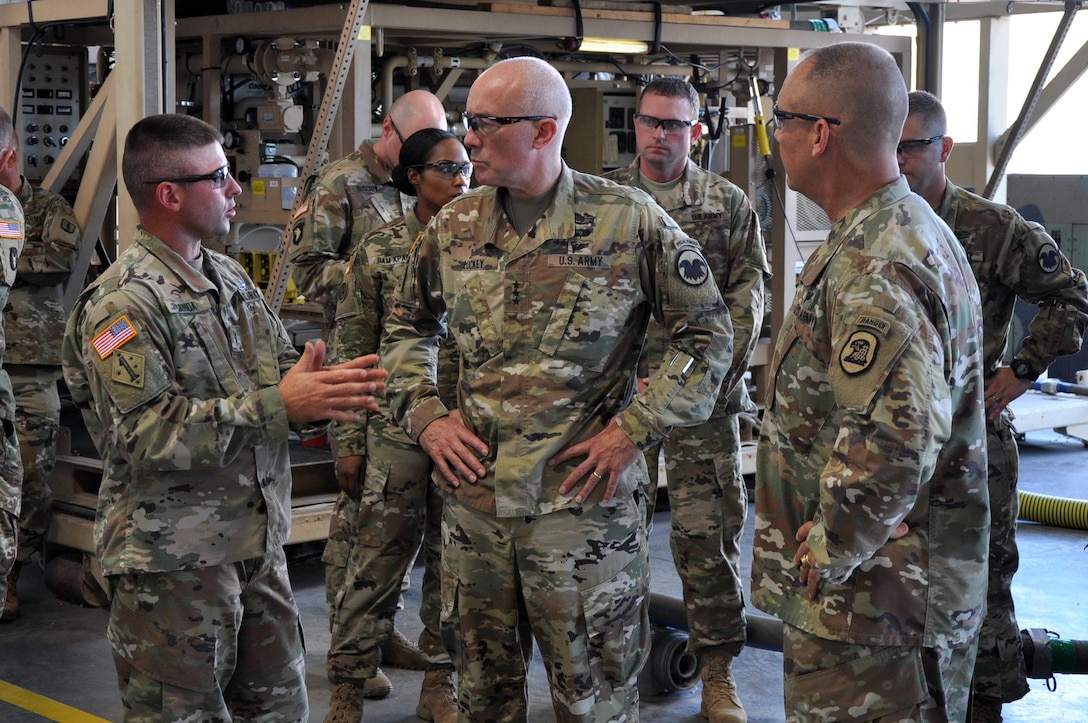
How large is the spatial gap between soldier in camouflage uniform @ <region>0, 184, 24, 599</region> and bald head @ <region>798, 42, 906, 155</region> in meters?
2.75

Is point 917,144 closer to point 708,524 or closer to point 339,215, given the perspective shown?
point 708,524

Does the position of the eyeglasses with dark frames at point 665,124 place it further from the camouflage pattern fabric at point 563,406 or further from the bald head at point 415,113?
the camouflage pattern fabric at point 563,406

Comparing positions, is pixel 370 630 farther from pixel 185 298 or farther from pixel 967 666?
pixel 967 666

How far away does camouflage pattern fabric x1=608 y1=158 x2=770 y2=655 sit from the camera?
4078 mm

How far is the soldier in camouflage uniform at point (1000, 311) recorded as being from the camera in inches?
141

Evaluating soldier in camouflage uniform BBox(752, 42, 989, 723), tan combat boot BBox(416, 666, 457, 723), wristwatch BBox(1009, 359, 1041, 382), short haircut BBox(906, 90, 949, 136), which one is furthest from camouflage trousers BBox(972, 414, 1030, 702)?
tan combat boot BBox(416, 666, 457, 723)

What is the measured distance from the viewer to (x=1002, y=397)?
365 centimetres

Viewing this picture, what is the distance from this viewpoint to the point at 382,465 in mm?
3906

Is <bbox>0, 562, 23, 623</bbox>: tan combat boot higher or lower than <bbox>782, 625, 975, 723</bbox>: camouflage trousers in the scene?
lower

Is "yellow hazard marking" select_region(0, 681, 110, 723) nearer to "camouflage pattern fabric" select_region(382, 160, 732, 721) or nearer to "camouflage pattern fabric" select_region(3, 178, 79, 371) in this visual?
"camouflage pattern fabric" select_region(3, 178, 79, 371)

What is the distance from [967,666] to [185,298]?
1747mm

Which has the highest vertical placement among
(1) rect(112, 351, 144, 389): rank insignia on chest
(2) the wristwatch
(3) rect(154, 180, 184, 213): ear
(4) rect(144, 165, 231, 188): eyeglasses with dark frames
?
(4) rect(144, 165, 231, 188): eyeglasses with dark frames

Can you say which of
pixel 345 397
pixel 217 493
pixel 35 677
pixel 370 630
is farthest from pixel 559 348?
pixel 35 677

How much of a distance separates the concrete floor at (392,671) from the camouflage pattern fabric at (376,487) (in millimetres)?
353
